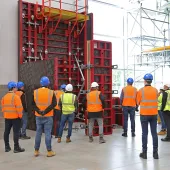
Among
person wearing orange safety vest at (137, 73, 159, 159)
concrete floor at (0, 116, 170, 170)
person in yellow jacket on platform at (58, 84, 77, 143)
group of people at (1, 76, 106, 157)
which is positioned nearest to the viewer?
concrete floor at (0, 116, 170, 170)

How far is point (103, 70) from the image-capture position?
9961mm

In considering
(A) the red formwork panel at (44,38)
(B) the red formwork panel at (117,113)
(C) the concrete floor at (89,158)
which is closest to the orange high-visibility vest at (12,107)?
(C) the concrete floor at (89,158)

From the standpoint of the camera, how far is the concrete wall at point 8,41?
35.1 feet

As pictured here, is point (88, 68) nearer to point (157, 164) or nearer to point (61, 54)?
point (61, 54)

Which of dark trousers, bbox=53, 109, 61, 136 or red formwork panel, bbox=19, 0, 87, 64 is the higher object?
red formwork panel, bbox=19, 0, 87, 64

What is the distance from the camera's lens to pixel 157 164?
6.06 metres

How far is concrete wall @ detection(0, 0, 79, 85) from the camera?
422 inches

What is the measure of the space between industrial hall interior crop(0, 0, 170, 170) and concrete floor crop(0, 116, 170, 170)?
2 cm

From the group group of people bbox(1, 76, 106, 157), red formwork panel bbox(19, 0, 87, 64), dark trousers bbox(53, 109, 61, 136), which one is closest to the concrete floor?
group of people bbox(1, 76, 106, 157)

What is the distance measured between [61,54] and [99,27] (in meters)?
3.66

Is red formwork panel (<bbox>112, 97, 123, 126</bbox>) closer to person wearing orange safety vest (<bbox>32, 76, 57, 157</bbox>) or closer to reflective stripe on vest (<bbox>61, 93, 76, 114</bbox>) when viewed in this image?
reflective stripe on vest (<bbox>61, 93, 76, 114</bbox>)

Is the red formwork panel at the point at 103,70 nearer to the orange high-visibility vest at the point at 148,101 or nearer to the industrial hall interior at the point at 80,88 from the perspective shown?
the industrial hall interior at the point at 80,88

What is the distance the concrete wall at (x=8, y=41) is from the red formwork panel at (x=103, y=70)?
2.94 metres

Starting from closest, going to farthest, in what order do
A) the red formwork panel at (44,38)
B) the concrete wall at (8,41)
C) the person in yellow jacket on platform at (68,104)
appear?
the person in yellow jacket on platform at (68,104), the concrete wall at (8,41), the red formwork panel at (44,38)
